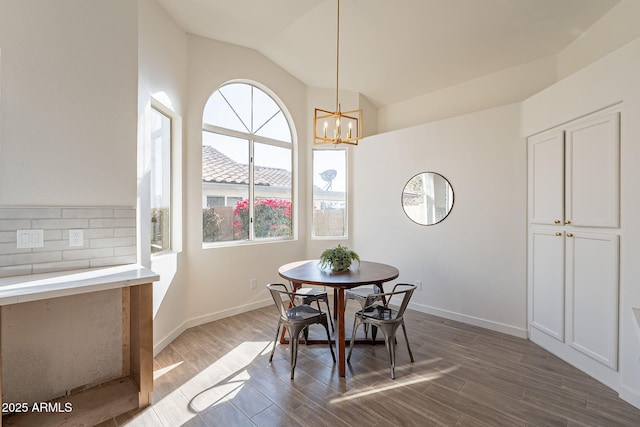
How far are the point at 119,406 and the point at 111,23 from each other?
8.71ft

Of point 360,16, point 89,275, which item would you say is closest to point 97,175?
point 89,275

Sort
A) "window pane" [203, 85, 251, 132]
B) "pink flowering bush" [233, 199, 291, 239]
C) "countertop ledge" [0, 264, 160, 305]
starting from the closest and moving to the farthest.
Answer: "countertop ledge" [0, 264, 160, 305] → "window pane" [203, 85, 251, 132] → "pink flowering bush" [233, 199, 291, 239]

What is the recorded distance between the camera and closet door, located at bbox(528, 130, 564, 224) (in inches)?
103

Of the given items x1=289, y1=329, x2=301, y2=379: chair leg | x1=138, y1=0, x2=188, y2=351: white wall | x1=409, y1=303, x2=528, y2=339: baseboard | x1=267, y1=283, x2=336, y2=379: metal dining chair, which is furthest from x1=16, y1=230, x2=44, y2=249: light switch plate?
x1=409, y1=303, x2=528, y2=339: baseboard

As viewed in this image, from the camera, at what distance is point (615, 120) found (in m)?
2.14

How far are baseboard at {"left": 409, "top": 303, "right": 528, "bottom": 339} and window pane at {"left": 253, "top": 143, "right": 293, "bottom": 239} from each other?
85.5 inches

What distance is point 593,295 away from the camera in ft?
7.63

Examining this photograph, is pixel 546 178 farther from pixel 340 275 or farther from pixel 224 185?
pixel 224 185

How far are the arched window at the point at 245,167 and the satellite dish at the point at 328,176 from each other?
0.56 m

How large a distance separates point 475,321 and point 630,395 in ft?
4.62

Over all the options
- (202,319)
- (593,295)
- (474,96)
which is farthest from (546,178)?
(202,319)

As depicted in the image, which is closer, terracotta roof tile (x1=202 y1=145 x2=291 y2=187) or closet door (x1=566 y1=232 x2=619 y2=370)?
closet door (x1=566 y1=232 x2=619 y2=370)

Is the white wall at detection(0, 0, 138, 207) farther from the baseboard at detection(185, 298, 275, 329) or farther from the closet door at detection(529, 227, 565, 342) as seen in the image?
the closet door at detection(529, 227, 565, 342)

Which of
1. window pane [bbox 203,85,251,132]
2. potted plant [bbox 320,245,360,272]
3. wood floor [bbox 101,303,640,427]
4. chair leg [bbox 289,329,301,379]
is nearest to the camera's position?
wood floor [bbox 101,303,640,427]
